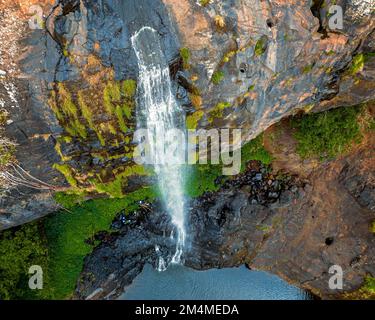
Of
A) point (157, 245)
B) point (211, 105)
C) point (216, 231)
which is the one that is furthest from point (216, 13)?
point (157, 245)

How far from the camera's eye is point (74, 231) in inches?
433

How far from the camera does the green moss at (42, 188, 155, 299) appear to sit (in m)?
10.9

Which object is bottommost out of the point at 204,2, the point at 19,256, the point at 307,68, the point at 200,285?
the point at 200,285

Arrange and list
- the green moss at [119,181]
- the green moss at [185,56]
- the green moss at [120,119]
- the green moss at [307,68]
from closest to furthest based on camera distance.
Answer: the green moss at [185,56], the green moss at [120,119], the green moss at [307,68], the green moss at [119,181]

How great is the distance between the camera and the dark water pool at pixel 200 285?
11.3 m

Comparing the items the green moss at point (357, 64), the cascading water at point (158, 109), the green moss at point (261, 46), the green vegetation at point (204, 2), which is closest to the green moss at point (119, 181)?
the cascading water at point (158, 109)

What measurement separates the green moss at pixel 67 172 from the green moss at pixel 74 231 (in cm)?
205

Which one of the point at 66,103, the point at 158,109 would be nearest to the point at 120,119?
the point at 158,109

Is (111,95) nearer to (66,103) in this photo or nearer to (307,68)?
(66,103)

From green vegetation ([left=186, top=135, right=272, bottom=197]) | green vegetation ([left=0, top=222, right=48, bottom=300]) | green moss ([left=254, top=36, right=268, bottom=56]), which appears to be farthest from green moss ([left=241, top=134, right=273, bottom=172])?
green vegetation ([left=0, top=222, right=48, bottom=300])

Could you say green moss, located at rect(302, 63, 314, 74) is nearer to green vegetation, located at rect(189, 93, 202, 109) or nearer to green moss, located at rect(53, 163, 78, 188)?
green vegetation, located at rect(189, 93, 202, 109)

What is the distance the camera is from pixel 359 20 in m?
7.55

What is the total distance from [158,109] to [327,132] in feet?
17.8

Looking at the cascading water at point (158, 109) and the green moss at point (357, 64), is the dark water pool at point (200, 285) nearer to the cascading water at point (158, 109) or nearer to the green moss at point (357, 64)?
the cascading water at point (158, 109)
